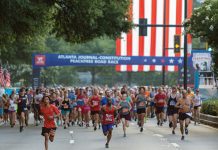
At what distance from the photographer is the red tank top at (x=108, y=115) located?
20.4m

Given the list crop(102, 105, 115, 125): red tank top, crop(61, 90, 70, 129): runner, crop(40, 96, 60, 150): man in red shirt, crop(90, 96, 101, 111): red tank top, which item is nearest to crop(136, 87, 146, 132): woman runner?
crop(90, 96, 101, 111): red tank top

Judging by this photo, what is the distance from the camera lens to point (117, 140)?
2267 centimetres

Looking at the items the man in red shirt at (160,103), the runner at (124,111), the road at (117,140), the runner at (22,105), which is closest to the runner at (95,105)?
the road at (117,140)

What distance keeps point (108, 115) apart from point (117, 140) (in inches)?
91.1

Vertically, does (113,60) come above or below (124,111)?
above

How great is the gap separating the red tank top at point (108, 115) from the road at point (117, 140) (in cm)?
73

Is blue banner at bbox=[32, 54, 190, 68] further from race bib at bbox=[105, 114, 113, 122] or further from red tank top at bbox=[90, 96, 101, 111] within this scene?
race bib at bbox=[105, 114, 113, 122]

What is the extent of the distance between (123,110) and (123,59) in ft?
95.6

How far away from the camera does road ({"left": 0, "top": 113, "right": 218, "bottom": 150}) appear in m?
20.1

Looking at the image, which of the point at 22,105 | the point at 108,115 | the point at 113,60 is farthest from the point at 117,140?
the point at 113,60

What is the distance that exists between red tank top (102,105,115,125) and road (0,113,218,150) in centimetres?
73

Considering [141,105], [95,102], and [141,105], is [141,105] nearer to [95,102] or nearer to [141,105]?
[141,105]

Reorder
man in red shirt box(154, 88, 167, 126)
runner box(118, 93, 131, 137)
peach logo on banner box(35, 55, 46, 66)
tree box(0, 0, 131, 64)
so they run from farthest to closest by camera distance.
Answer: peach logo on banner box(35, 55, 46, 66) < man in red shirt box(154, 88, 167, 126) < runner box(118, 93, 131, 137) < tree box(0, 0, 131, 64)

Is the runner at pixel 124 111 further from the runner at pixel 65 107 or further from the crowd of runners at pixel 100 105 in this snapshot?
the runner at pixel 65 107
